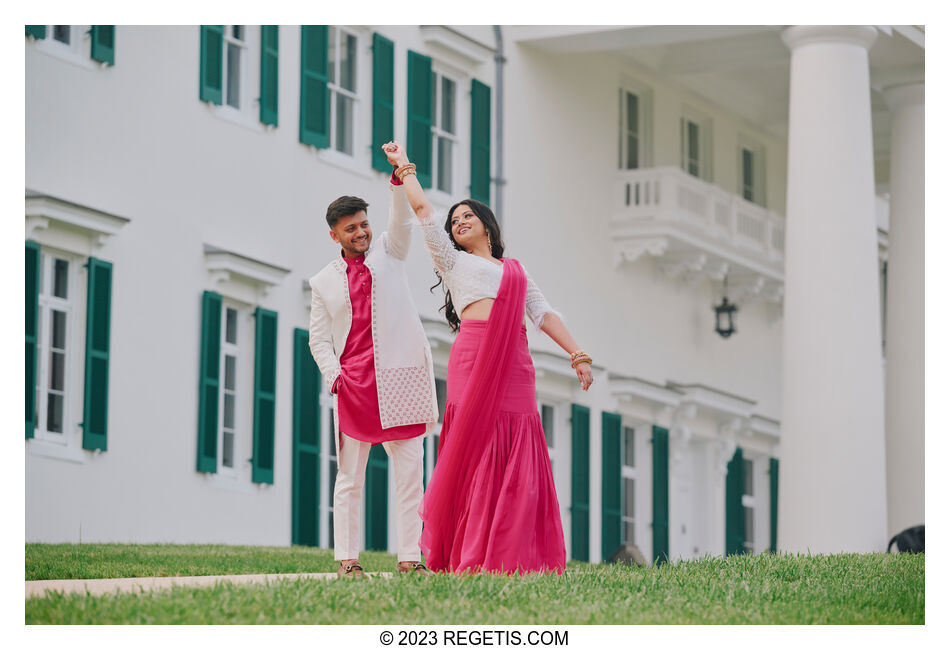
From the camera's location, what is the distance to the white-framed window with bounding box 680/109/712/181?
88.8 ft

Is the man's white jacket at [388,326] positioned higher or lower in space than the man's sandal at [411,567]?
higher

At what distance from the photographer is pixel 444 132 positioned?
22094 mm

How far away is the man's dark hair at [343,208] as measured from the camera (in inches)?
403

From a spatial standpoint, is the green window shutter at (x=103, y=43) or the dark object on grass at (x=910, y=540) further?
the dark object on grass at (x=910, y=540)

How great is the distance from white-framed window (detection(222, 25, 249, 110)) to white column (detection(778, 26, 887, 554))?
5775mm

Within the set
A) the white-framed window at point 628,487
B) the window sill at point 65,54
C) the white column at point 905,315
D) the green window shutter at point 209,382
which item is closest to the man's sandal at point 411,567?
the window sill at point 65,54

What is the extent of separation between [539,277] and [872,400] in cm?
496

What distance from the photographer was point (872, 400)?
19.9 m

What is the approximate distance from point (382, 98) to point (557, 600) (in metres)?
12.1

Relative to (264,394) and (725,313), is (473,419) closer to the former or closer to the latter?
(264,394)

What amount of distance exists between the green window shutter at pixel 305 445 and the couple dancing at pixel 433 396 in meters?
8.98

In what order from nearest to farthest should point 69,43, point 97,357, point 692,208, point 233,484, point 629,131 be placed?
point 69,43
point 97,357
point 233,484
point 692,208
point 629,131

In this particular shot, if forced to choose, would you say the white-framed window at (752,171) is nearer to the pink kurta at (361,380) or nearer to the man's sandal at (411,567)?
Answer: the pink kurta at (361,380)

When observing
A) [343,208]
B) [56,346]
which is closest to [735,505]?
[56,346]
